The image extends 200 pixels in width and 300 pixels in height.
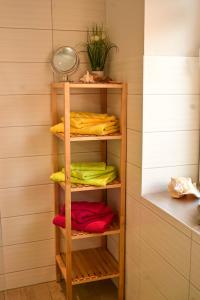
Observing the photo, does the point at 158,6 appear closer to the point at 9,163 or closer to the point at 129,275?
the point at 9,163

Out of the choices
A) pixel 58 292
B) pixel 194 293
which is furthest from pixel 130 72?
pixel 58 292

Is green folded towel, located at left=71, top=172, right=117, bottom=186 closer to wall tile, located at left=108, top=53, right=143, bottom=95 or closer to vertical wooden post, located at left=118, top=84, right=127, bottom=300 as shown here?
vertical wooden post, located at left=118, top=84, right=127, bottom=300

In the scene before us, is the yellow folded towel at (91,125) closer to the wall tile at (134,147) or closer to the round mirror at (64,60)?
the wall tile at (134,147)

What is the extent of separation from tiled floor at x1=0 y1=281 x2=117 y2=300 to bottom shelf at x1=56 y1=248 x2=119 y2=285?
0.21 metres

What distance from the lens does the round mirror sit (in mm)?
2211

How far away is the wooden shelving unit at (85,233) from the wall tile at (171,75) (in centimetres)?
22

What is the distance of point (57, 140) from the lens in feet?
7.77

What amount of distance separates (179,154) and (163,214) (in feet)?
1.44

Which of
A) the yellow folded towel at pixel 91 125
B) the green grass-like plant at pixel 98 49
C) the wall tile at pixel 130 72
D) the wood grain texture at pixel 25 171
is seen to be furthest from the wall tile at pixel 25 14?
the wood grain texture at pixel 25 171

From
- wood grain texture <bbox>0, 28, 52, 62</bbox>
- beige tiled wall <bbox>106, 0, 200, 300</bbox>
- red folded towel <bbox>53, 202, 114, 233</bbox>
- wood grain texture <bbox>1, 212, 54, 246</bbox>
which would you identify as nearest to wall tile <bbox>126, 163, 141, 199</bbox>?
beige tiled wall <bbox>106, 0, 200, 300</bbox>

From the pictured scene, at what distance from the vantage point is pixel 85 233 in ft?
6.91

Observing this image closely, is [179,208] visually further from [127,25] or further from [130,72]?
[127,25]

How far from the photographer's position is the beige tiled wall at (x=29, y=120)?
220 centimetres

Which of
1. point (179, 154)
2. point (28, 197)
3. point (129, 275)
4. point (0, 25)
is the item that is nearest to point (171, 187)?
point (179, 154)
